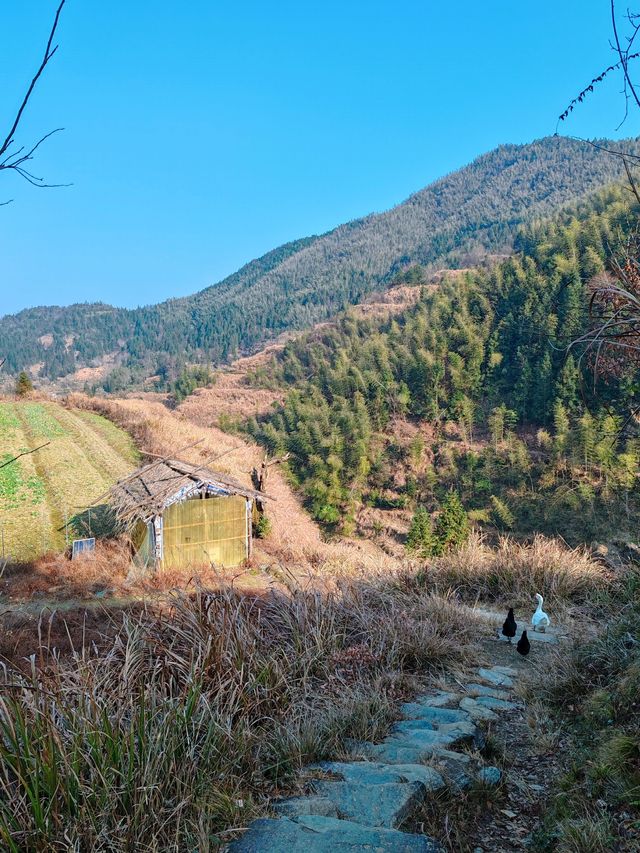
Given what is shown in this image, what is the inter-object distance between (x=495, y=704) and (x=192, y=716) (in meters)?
1.97

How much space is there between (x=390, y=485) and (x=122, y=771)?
41.7 m

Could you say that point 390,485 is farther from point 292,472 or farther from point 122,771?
point 122,771

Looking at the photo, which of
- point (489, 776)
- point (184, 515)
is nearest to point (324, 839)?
point (489, 776)

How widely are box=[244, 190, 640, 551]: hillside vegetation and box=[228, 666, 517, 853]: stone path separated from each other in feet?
A: 99.9

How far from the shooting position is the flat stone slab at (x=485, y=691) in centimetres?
356

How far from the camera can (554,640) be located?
4625 mm

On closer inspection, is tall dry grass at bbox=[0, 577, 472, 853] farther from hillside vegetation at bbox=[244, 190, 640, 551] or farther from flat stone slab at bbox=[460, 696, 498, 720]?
hillside vegetation at bbox=[244, 190, 640, 551]

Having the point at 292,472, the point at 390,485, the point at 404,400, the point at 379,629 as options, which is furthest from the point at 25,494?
the point at 404,400

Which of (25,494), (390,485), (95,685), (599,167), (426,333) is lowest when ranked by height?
(390,485)

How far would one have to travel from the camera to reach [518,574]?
20.3 feet

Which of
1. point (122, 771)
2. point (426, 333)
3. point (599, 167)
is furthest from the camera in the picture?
point (599, 167)

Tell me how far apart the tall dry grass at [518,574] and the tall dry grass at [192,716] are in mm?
2062

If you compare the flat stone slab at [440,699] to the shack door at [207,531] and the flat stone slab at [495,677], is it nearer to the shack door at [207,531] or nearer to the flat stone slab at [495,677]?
the flat stone slab at [495,677]

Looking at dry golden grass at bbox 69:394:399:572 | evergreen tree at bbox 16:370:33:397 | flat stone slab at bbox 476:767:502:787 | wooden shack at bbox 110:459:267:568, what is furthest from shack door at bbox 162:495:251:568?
evergreen tree at bbox 16:370:33:397
